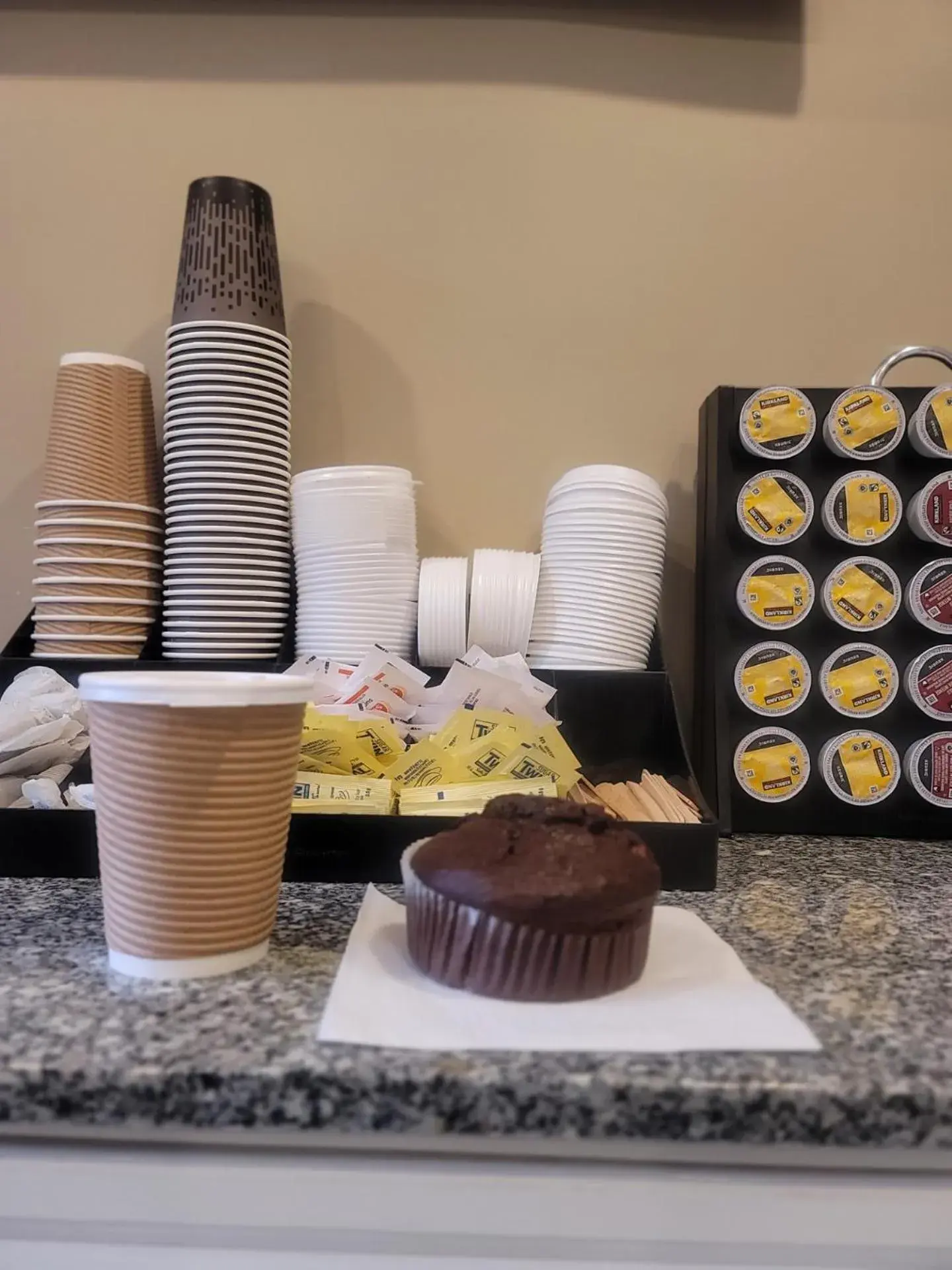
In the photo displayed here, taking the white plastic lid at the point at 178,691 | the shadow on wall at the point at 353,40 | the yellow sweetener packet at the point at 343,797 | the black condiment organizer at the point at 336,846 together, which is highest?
the shadow on wall at the point at 353,40

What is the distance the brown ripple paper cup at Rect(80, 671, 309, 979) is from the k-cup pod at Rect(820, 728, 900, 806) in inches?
25.1

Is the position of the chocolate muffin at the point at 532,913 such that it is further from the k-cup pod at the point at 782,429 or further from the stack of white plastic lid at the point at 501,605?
the k-cup pod at the point at 782,429

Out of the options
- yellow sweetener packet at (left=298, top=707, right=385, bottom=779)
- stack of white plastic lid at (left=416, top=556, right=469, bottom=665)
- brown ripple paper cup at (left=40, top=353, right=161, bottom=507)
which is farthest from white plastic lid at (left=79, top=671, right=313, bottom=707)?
brown ripple paper cup at (left=40, top=353, right=161, bottom=507)

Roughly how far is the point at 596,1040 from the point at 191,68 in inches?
49.2

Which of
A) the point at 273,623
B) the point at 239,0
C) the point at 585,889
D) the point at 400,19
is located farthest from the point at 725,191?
the point at 585,889

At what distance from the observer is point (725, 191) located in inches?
46.6

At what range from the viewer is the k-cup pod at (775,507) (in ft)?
3.28

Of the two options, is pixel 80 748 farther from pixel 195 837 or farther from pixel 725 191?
pixel 725 191

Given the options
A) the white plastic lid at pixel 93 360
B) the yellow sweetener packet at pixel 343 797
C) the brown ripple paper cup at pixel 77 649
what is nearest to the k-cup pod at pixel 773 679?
the yellow sweetener packet at pixel 343 797

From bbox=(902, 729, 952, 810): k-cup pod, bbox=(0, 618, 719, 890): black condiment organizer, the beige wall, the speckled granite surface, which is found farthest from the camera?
the beige wall

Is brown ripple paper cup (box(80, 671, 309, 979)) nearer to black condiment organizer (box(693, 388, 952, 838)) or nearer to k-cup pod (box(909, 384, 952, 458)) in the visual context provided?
black condiment organizer (box(693, 388, 952, 838))

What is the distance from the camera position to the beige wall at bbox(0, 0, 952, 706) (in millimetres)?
1178

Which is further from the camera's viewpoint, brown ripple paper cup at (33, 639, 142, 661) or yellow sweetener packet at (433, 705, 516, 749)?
brown ripple paper cup at (33, 639, 142, 661)

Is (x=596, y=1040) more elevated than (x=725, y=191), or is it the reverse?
(x=725, y=191)
